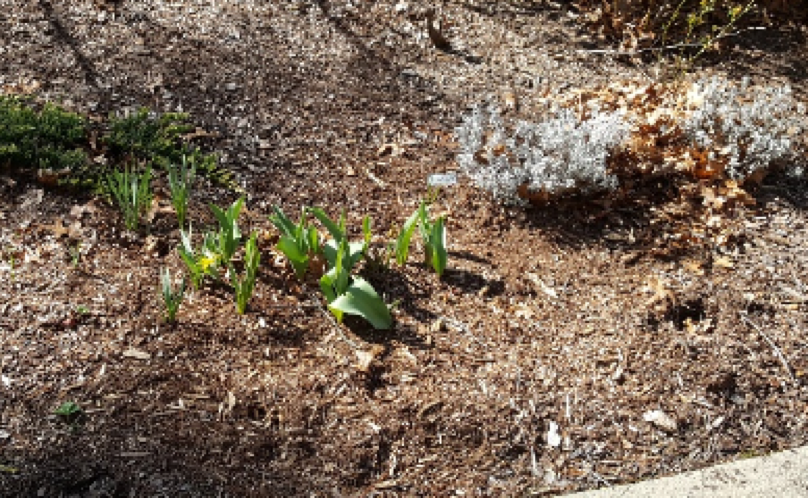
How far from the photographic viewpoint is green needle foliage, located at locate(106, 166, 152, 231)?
3678mm

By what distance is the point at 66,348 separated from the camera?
3.27 meters

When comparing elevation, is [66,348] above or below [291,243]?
below

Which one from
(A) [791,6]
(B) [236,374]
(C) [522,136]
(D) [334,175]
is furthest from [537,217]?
(A) [791,6]

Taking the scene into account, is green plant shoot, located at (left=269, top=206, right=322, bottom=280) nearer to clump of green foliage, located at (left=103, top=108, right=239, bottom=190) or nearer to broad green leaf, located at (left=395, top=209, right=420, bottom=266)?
broad green leaf, located at (left=395, top=209, right=420, bottom=266)

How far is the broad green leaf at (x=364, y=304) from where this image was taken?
3391 mm

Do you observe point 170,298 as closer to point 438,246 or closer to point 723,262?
point 438,246

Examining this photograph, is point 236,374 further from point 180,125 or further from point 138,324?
point 180,125

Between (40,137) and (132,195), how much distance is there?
68 cm

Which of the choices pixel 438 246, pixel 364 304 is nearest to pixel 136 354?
pixel 364 304

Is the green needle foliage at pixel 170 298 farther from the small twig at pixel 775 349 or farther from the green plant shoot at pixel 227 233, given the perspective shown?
the small twig at pixel 775 349

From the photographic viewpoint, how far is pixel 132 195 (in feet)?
12.8

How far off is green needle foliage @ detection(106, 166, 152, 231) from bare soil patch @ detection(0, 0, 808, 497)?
0.09m

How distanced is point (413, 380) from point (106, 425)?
3.56 ft

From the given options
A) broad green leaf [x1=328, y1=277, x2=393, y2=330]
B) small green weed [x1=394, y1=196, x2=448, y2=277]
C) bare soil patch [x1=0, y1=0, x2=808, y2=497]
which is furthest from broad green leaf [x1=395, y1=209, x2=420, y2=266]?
broad green leaf [x1=328, y1=277, x2=393, y2=330]
